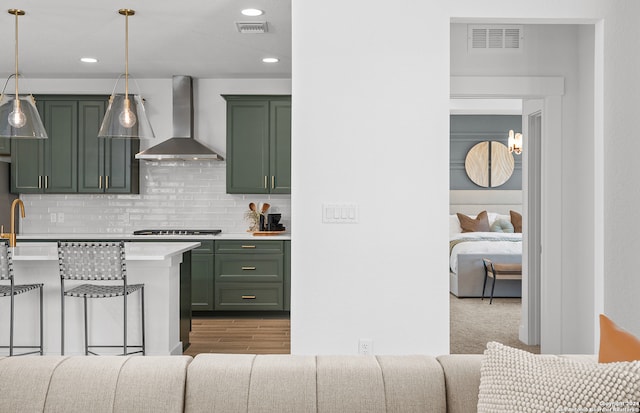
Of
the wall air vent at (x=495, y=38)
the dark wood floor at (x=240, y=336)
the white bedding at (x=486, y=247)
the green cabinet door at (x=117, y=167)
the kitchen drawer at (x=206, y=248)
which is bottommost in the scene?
the dark wood floor at (x=240, y=336)

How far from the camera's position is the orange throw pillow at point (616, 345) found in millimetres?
1377

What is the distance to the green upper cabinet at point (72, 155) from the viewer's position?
21.2ft

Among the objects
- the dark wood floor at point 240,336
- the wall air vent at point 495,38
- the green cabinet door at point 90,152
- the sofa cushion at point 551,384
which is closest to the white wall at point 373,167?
the wall air vent at point 495,38

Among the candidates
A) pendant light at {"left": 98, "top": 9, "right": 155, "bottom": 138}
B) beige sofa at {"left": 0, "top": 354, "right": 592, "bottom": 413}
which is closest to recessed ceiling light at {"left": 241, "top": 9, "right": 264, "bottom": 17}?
pendant light at {"left": 98, "top": 9, "right": 155, "bottom": 138}

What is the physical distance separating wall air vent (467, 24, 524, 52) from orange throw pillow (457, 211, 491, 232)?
5.08m

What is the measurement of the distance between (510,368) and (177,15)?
3.85 m

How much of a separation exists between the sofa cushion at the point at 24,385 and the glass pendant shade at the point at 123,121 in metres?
2.74

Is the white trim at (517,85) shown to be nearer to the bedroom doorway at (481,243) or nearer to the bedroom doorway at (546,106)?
the bedroom doorway at (546,106)

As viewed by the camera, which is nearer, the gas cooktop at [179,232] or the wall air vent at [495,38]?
the wall air vent at [495,38]

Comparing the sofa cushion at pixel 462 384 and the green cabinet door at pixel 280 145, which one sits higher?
the green cabinet door at pixel 280 145

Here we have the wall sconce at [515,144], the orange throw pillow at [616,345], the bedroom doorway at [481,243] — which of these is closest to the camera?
the orange throw pillow at [616,345]

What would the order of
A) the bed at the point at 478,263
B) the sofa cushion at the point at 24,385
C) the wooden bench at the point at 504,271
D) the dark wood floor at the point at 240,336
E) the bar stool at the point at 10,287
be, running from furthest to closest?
the bed at the point at 478,263
the wooden bench at the point at 504,271
the dark wood floor at the point at 240,336
the bar stool at the point at 10,287
the sofa cushion at the point at 24,385

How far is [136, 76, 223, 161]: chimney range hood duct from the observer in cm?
634

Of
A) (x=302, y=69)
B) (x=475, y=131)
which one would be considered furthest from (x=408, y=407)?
(x=475, y=131)
